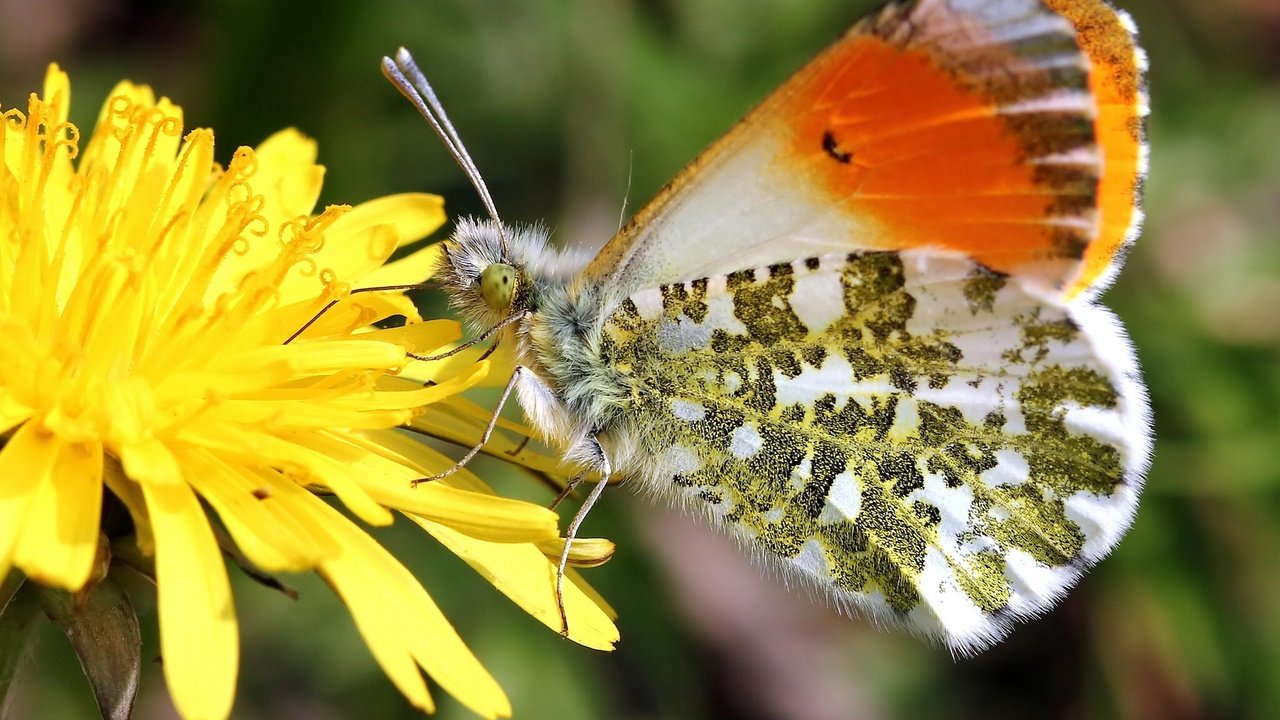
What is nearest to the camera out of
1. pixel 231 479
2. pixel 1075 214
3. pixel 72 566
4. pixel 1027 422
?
pixel 72 566

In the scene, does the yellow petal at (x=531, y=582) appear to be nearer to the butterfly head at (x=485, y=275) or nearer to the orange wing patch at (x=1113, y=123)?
the butterfly head at (x=485, y=275)

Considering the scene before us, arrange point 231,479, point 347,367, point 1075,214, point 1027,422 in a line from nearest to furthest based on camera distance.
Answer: point 231,479, point 347,367, point 1075,214, point 1027,422

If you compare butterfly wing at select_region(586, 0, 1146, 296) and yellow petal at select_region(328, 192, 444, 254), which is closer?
butterfly wing at select_region(586, 0, 1146, 296)

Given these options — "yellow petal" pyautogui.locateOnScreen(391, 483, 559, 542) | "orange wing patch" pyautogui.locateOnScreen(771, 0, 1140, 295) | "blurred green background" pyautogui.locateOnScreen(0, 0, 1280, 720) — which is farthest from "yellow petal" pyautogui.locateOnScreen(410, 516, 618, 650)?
"blurred green background" pyautogui.locateOnScreen(0, 0, 1280, 720)

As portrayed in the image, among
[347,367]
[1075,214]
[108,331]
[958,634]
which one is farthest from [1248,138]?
[108,331]

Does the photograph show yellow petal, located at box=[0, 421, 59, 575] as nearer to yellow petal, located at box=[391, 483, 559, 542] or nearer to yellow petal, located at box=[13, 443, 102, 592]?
yellow petal, located at box=[13, 443, 102, 592]

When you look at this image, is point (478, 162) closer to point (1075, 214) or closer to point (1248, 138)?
point (1075, 214)

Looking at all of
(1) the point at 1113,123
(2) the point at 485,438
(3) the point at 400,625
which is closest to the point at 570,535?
(2) the point at 485,438

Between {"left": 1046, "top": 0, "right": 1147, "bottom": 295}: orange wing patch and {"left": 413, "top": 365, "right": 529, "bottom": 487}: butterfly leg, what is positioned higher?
{"left": 413, "top": 365, "right": 529, "bottom": 487}: butterfly leg
